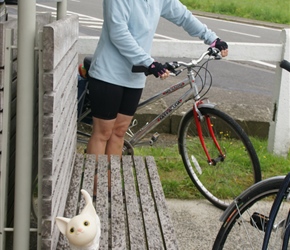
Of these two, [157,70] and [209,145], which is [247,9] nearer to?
[209,145]

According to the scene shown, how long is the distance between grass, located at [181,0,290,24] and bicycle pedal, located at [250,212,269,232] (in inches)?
879

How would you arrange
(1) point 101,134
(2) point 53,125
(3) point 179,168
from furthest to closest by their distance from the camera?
(3) point 179,168 < (1) point 101,134 < (2) point 53,125

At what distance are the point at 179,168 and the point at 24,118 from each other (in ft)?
10.5

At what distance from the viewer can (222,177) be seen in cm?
570

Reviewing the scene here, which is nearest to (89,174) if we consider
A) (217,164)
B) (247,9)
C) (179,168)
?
(217,164)

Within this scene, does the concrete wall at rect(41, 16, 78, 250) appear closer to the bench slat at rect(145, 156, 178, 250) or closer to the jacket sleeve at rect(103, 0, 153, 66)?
the bench slat at rect(145, 156, 178, 250)

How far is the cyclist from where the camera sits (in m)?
4.55

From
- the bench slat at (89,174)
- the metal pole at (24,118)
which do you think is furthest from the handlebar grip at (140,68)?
the metal pole at (24,118)

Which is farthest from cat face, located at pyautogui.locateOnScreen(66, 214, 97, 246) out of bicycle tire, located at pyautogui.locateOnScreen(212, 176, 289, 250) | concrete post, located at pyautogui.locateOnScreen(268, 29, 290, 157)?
concrete post, located at pyautogui.locateOnScreen(268, 29, 290, 157)

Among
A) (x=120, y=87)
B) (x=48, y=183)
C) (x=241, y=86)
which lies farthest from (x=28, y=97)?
(x=241, y=86)

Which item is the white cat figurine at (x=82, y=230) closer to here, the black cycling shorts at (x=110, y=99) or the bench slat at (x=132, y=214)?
the bench slat at (x=132, y=214)

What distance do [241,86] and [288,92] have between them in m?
5.68

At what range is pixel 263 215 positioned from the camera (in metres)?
3.54

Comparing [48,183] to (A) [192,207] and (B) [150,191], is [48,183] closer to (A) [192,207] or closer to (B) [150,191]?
(B) [150,191]
